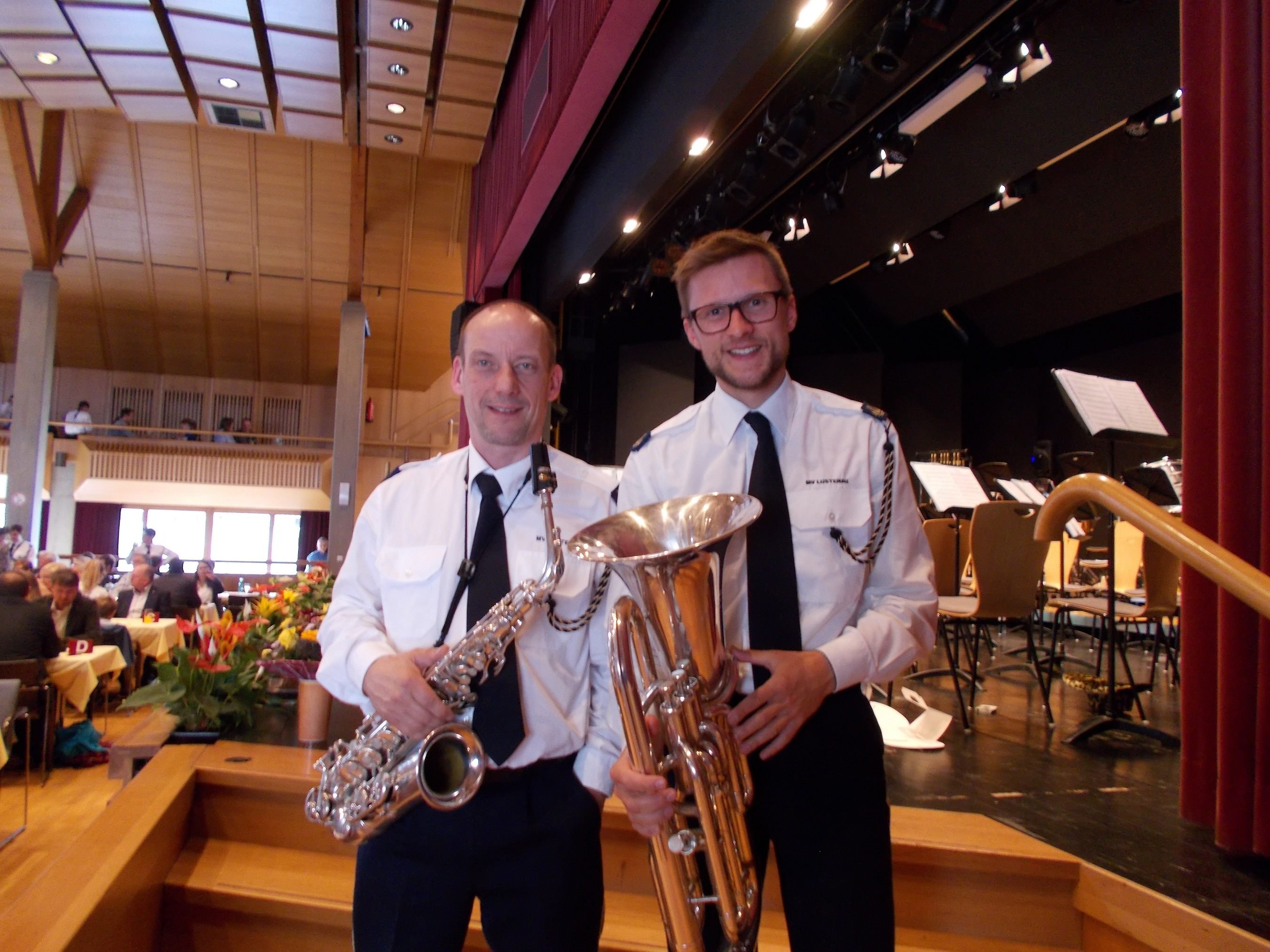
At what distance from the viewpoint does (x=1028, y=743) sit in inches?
143

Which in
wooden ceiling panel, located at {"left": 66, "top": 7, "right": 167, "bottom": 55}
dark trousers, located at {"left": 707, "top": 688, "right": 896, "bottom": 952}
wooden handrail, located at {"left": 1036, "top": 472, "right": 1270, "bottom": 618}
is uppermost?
wooden ceiling panel, located at {"left": 66, "top": 7, "right": 167, "bottom": 55}

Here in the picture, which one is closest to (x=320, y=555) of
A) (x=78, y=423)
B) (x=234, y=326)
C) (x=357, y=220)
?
(x=234, y=326)

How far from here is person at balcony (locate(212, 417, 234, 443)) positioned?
16.5 m

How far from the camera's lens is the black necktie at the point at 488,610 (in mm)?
1490

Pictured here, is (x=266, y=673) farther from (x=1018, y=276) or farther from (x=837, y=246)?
(x=1018, y=276)

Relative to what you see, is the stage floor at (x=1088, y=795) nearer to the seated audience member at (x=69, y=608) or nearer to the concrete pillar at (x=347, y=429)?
the seated audience member at (x=69, y=608)

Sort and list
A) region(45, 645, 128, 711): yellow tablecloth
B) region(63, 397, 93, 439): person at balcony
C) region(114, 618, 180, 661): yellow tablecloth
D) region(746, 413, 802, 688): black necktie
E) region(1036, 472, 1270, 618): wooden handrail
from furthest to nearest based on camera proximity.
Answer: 1. region(63, 397, 93, 439): person at balcony
2. region(114, 618, 180, 661): yellow tablecloth
3. region(45, 645, 128, 711): yellow tablecloth
4. region(746, 413, 802, 688): black necktie
5. region(1036, 472, 1270, 618): wooden handrail

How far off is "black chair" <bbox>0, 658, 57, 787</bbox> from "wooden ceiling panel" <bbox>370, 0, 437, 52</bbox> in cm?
523

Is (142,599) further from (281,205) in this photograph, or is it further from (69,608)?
(281,205)

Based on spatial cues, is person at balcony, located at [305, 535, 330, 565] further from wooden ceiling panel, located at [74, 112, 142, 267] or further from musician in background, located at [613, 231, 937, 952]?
musician in background, located at [613, 231, 937, 952]

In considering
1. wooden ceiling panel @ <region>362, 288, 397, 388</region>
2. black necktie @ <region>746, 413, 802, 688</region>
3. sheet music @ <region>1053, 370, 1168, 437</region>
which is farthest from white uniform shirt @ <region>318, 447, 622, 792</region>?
wooden ceiling panel @ <region>362, 288, 397, 388</region>

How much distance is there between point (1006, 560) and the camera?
416cm

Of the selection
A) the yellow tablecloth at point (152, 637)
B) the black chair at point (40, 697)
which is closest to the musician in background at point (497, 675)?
the black chair at point (40, 697)

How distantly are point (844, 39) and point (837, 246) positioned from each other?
13.0ft
